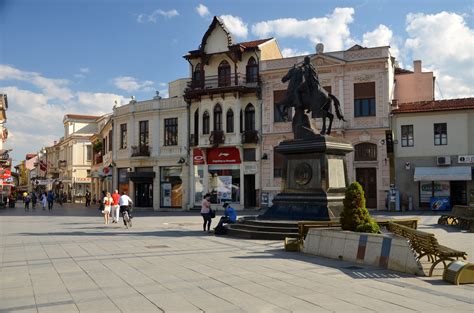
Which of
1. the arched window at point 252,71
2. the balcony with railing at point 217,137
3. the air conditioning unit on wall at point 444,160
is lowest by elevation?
the air conditioning unit on wall at point 444,160

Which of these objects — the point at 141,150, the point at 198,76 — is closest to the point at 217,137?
the point at 198,76

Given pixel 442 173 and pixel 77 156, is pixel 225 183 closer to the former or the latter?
pixel 442 173

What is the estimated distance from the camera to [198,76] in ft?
139

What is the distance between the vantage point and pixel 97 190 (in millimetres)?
59719

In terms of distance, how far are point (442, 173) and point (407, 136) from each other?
3574 millimetres

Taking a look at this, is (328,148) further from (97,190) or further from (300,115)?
(97,190)

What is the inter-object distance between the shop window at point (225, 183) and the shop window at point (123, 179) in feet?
29.8

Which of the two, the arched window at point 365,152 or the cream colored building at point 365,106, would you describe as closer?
the cream colored building at point 365,106

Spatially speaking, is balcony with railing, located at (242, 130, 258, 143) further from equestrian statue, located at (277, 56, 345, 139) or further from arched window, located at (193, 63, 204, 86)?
equestrian statue, located at (277, 56, 345, 139)

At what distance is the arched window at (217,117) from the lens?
40125 mm

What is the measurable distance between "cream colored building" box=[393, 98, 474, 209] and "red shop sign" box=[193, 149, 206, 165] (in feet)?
49.0

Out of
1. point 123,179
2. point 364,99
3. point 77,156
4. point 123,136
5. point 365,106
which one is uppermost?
point 364,99

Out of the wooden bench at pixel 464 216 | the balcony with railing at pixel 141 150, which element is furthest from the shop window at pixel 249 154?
the wooden bench at pixel 464 216

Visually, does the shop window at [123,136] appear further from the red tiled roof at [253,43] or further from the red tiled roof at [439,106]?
the red tiled roof at [439,106]
